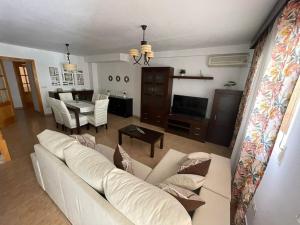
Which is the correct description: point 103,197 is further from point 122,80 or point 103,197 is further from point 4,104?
point 4,104

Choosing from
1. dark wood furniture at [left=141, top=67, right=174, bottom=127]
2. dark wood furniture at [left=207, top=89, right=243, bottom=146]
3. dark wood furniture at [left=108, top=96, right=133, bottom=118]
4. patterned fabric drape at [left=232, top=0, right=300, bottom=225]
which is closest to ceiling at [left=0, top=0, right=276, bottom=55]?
patterned fabric drape at [left=232, top=0, right=300, bottom=225]

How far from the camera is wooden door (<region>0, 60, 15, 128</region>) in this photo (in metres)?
3.63

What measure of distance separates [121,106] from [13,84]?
186 inches

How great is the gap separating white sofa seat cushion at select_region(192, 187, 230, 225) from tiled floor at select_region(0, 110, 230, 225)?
137 cm

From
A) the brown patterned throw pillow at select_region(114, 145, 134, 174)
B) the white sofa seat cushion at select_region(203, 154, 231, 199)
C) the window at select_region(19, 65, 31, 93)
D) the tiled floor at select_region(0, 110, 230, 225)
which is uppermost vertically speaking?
the window at select_region(19, 65, 31, 93)

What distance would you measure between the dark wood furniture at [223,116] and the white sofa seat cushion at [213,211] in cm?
231

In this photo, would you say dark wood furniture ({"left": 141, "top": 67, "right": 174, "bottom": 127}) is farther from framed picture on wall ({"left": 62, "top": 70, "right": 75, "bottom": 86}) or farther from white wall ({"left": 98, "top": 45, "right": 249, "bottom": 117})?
framed picture on wall ({"left": 62, "top": 70, "right": 75, "bottom": 86})

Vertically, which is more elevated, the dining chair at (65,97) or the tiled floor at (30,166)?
the dining chair at (65,97)

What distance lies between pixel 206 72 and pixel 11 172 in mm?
4397

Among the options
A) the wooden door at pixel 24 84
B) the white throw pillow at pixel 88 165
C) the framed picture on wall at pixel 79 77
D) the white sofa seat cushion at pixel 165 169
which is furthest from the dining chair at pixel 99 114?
the wooden door at pixel 24 84

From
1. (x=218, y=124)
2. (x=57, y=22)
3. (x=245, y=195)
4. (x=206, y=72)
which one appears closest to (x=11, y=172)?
(x=57, y=22)

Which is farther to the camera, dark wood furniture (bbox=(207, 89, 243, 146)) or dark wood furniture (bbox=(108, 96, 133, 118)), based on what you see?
dark wood furniture (bbox=(108, 96, 133, 118))

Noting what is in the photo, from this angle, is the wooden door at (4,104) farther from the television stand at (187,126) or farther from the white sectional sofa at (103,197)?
the television stand at (187,126)

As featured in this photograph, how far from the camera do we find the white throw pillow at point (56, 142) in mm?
1259
